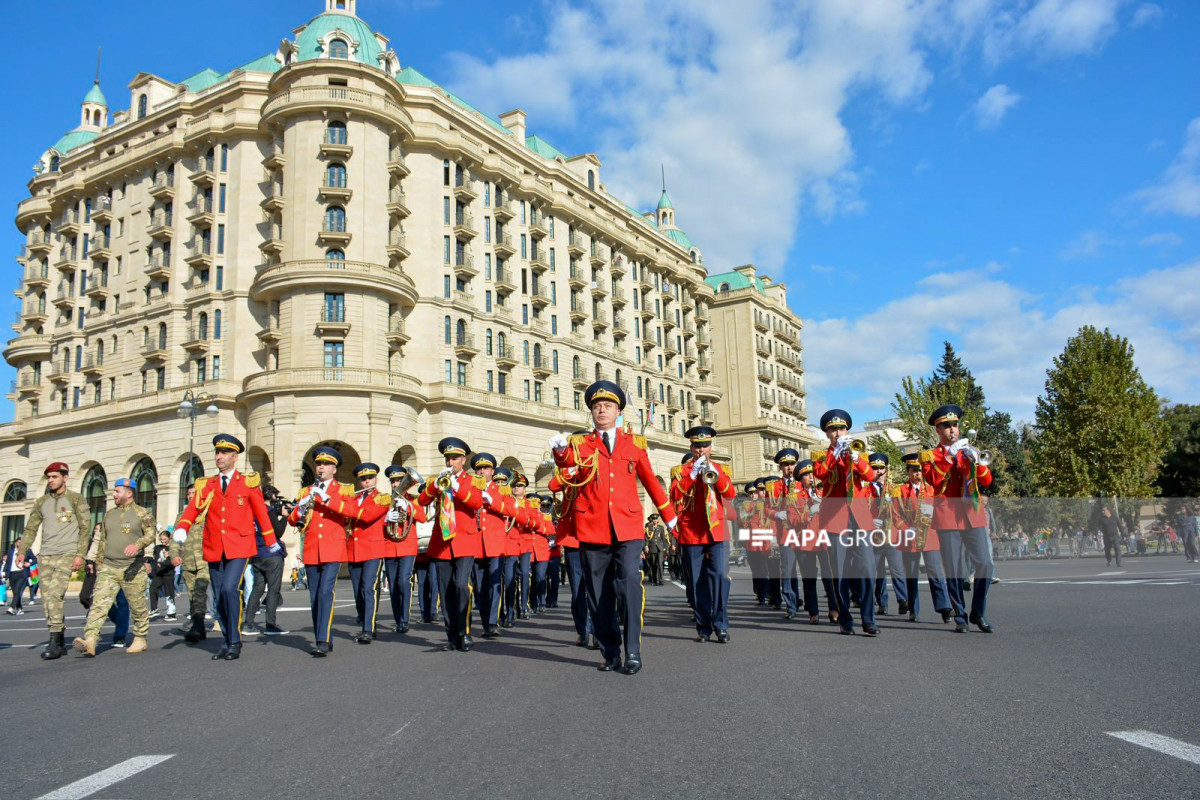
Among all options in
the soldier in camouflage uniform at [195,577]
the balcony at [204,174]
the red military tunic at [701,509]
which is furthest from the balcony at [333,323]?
A: the red military tunic at [701,509]

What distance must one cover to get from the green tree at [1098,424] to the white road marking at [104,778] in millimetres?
48200

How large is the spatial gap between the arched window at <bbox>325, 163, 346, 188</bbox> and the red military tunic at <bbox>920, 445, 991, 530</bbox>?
128 feet

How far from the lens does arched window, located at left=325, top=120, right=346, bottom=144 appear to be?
42844mm

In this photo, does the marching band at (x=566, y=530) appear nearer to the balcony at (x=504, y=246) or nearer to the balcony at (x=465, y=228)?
the balcony at (x=465, y=228)

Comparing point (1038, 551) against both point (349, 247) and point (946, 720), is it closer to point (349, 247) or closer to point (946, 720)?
point (349, 247)

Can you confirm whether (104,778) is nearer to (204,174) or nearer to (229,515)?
(229,515)

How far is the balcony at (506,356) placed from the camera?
164 feet

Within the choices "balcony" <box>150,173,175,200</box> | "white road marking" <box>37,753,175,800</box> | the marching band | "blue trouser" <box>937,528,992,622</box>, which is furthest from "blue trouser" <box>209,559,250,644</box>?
"balcony" <box>150,173,175,200</box>

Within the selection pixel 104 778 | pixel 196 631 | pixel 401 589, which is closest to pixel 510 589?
pixel 401 589

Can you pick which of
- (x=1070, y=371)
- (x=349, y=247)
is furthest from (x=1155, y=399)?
(x=349, y=247)

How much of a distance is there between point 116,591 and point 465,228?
134ft

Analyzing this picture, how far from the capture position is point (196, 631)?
1050 centimetres

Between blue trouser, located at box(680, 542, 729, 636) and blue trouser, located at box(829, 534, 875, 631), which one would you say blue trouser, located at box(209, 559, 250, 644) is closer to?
blue trouser, located at box(680, 542, 729, 636)

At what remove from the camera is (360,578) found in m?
10.4
